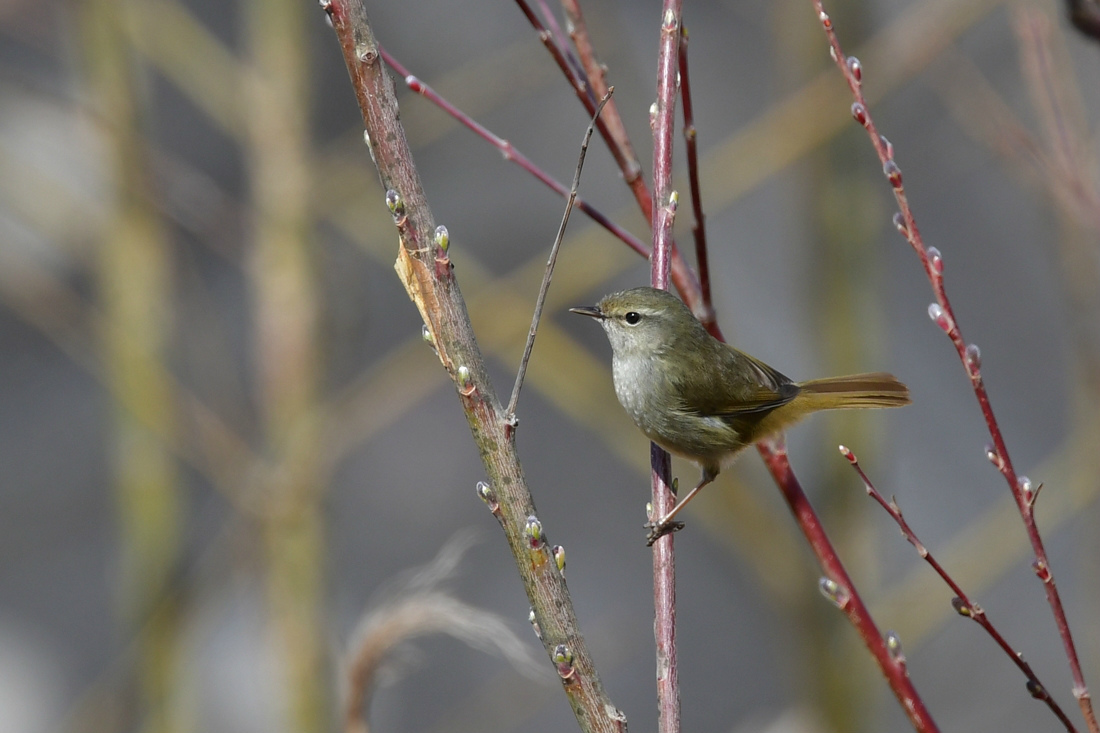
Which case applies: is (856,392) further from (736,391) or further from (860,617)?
(860,617)

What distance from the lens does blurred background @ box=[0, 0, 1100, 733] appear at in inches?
157

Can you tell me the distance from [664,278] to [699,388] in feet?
2.65

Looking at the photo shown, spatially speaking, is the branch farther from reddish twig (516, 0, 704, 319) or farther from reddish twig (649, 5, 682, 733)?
reddish twig (516, 0, 704, 319)

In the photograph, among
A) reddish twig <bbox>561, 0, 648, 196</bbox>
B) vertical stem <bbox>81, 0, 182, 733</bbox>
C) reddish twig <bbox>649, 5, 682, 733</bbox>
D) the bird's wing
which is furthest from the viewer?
vertical stem <bbox>81, 0, 182, 733</bbox>

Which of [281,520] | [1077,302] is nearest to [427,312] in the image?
[281,520]

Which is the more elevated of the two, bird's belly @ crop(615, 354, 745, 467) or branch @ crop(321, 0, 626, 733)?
bird's belly @ crop(615, 354, 745, 467)

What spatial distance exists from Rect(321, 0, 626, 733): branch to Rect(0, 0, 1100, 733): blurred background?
2.59 m

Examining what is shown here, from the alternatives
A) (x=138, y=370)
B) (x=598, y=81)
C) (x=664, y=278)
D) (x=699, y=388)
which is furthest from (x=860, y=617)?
(x=138, y=370)

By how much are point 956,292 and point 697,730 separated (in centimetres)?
291

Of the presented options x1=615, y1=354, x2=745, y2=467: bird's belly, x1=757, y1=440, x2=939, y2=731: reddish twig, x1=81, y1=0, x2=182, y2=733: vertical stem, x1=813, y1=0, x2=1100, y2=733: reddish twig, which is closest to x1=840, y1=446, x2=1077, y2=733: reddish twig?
x1=813, y1=0, x2=1100, y2=733: reddish twig

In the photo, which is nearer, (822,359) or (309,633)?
(309,633)

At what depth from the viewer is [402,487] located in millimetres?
5273

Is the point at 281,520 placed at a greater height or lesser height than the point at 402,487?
lesser

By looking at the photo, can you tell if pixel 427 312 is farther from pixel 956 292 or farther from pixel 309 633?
pixel 956 292
